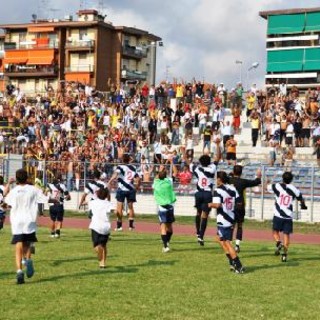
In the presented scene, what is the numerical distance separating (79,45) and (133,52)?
801 cm

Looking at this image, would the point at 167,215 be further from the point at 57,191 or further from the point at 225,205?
the point at 57,191

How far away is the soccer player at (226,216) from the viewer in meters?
12.4

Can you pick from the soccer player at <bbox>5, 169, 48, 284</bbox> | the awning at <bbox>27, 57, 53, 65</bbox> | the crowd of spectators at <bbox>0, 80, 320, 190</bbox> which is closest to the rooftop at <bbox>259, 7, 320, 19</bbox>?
the crowd of spectators at <bbox>0, 80, 320, 190</bbox>

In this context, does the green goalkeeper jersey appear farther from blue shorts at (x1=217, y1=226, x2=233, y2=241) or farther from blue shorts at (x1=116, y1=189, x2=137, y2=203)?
blue shorts at (x1=116, y1=189, x2=137, y2=203)

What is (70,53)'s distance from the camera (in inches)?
3201

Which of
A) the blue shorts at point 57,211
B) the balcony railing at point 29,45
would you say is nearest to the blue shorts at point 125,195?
the blue shorts at point 57,211

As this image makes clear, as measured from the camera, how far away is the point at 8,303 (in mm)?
9500

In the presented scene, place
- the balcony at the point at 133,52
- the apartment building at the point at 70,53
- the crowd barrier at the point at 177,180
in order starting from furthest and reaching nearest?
the balcony at the point at 133,52 → the apartment building at the point at 70,53 → the crowd barrier at the point at 177,180

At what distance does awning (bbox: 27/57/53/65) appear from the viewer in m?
Answer: 80.4

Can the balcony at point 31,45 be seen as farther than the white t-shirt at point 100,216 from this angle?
Yes

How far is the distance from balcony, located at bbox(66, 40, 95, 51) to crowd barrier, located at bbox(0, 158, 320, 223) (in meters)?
53.2

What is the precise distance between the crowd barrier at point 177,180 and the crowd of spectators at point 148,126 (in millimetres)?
58

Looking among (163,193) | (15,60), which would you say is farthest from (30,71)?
(163,193)

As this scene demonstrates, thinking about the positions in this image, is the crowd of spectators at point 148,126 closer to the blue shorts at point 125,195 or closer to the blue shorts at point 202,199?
the blue shorts at point 125,195
